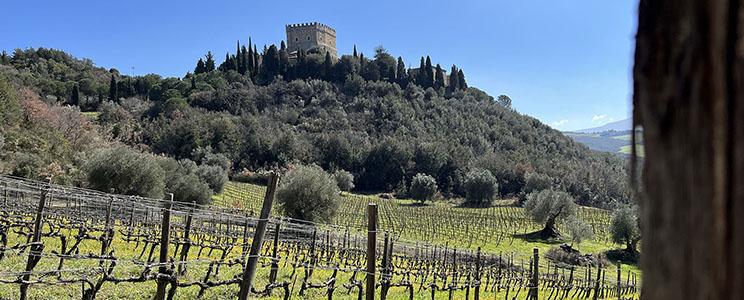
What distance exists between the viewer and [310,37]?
4611 inches

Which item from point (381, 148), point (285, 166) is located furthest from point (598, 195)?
point (285, 166)

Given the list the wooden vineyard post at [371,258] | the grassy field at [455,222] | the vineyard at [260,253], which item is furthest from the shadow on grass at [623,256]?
the wooden vineyard post at [371,258]

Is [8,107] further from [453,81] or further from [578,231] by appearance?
[453,81]

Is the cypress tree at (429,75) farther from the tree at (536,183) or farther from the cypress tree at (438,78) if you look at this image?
the tree at (536,183)

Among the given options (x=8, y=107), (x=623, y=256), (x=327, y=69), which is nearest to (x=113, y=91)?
(x=327, y=69)

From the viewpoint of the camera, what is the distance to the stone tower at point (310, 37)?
381ft

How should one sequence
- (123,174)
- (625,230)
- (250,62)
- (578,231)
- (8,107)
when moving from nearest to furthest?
(123,174) → (625,230) → (578,231) → (8,107) → (250,62)

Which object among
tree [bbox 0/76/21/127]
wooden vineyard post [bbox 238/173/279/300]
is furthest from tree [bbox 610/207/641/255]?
→ tree [bbox 0/76/21/127]

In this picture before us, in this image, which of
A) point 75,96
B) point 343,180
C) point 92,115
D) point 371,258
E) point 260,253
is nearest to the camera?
point 371,258

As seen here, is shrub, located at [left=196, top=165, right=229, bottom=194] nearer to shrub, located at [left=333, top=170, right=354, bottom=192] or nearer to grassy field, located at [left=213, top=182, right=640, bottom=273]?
grassy field, located at [left=213, top=182, right=640, bottom=273]

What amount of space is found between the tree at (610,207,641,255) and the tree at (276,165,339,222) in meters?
21.1

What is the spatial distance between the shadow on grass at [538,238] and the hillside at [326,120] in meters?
27.2

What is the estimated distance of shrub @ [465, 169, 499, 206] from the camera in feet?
206

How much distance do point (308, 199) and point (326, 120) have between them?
56.8 metres
